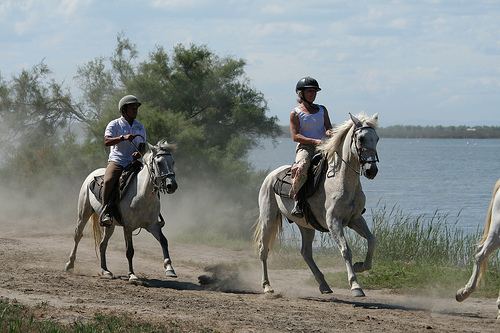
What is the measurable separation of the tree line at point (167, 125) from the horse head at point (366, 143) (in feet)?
41.4

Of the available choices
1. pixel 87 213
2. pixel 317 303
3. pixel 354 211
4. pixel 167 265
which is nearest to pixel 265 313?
pixel 317 303

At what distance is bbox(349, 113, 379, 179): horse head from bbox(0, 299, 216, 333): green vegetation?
3141mm

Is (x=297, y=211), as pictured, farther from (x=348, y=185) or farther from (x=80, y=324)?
(x=80, y=324)

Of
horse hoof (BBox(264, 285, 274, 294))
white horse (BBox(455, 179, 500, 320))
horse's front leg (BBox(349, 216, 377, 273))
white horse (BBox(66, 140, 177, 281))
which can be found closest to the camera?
white horse (BBox(455, 179, 500, 320))

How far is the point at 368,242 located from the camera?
8461mm

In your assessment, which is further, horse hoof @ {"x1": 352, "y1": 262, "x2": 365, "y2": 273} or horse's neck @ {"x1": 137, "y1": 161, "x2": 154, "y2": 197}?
horse's neck @ {"x1": 137, "y1": 161, "x2": 154, "y2": 197}

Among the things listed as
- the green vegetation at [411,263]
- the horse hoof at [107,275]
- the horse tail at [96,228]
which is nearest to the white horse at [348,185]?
the green vegetation at [411,263]

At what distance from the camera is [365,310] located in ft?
26.1

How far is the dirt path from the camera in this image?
691cm

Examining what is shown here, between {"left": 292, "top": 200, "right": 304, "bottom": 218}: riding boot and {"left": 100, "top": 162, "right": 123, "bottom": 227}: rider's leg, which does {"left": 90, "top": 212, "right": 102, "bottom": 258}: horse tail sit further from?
{"left": 292, "top": 200, "right": 304, "bottom": 218}: riding boot

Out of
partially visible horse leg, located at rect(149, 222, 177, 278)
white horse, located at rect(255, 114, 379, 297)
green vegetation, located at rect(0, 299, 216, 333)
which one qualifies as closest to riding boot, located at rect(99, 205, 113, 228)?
partially visible horse leg, located at rect(149, 222, 177, 278)

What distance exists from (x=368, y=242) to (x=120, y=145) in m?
4.92

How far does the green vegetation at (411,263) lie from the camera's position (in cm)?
1041

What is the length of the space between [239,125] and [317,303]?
1550 centimetres
